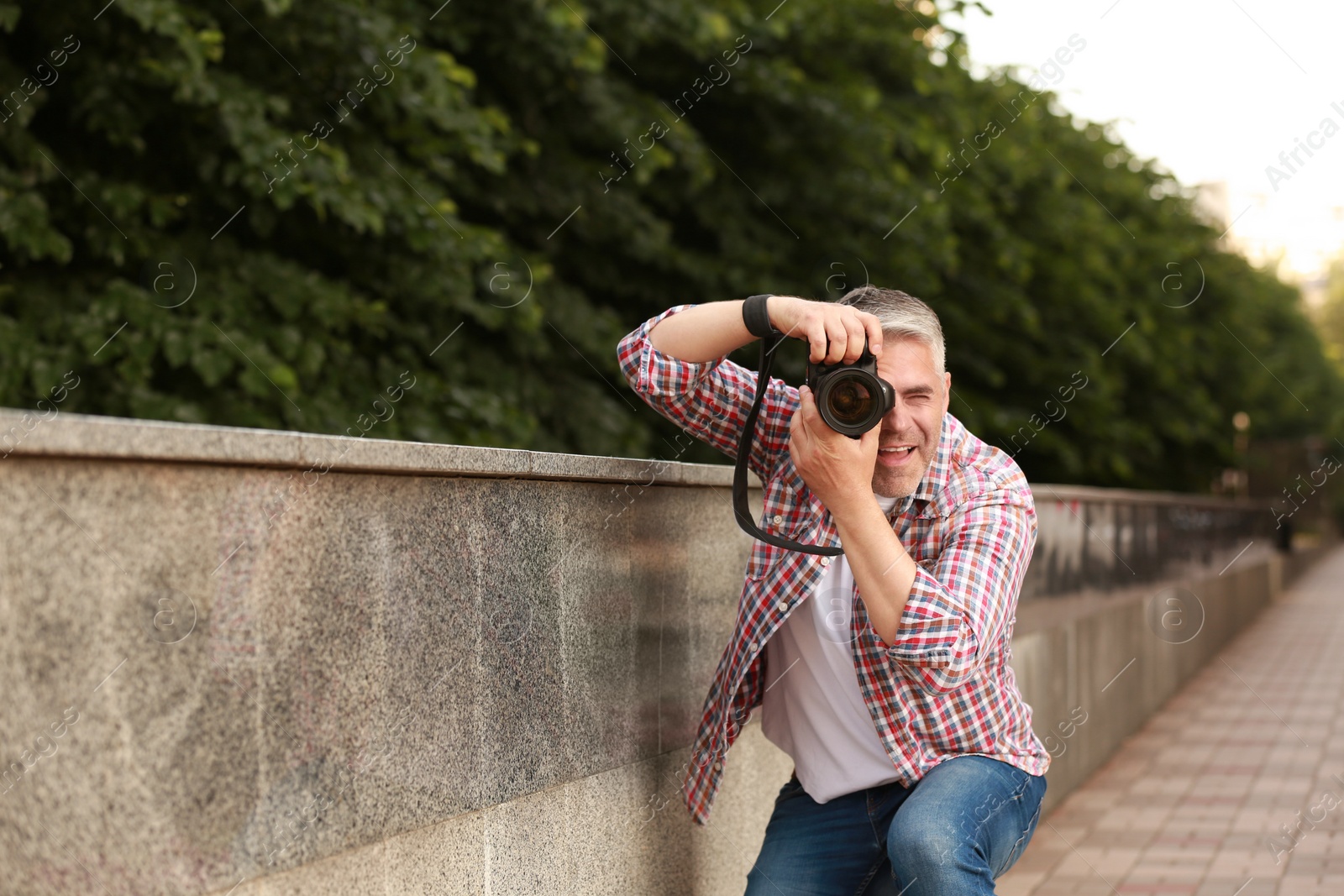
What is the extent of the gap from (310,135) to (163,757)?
508 cm

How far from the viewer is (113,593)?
1868mm

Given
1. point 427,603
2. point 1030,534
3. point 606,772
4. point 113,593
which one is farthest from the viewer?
point 606,772

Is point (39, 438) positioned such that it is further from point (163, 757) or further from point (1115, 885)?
point (1115, 885)

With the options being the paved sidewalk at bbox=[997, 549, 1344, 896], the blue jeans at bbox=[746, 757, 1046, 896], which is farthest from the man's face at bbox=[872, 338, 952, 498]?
the paved sidewalk at bbox=[997, 549, 1344, 896]

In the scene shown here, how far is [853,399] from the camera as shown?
2572 mm

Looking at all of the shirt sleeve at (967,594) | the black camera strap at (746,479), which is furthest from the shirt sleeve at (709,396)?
the shirt sleeve at (967,594)

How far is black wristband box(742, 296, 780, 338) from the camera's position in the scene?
2.90 metres

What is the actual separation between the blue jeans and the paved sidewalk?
2.65 meters

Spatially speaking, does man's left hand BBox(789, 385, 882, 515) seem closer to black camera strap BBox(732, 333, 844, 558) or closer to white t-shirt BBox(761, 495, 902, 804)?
black camera strap BBox(732, 333, 844, 558)

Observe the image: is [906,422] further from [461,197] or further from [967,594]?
[461,197]

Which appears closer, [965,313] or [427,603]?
[427,603]

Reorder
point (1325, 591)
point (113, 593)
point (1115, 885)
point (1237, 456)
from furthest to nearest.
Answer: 1. point (1325, 591)
2. point (1237, 456)
3. point (1115, 885)
4. point (113, 593)

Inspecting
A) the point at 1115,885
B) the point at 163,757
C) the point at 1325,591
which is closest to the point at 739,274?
the point at 1115,885

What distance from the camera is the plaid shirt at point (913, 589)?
2578 millimetres
